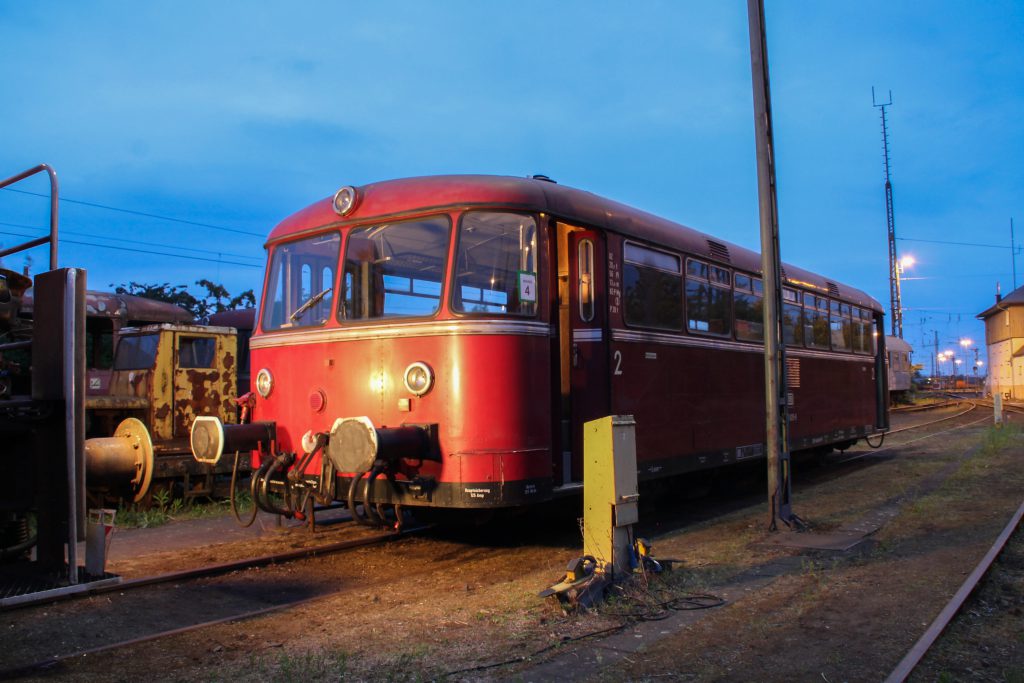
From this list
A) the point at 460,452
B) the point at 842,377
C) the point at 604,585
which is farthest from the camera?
the point at 842,377

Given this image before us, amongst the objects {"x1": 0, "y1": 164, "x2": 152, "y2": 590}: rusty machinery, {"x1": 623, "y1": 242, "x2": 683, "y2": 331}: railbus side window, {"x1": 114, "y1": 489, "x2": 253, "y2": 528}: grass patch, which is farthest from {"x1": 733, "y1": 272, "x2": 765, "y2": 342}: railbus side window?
{"x1": 0, "y1": 164, "x2": 152, "y2": 590}: rusty machinery

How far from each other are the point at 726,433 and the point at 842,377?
16.3ft

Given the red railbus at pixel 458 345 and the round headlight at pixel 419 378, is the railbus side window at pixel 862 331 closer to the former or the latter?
the red railbus at pixel 458 345

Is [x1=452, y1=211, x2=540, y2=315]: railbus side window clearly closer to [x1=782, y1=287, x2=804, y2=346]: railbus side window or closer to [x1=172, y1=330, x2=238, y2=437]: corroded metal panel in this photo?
[x1=782, y1=287, x2=804, y2=346]: railbus side window

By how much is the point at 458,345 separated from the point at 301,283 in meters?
1.94

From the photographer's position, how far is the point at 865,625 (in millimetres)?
5098

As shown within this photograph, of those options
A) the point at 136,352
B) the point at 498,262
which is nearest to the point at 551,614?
the point at 498,262

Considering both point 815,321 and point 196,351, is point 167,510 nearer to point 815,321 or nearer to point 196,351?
point 196,351

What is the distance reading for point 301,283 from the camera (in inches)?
303

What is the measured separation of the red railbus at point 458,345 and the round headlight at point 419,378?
0.05 ft

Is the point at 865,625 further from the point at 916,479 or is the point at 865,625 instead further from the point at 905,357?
the point at 905,357

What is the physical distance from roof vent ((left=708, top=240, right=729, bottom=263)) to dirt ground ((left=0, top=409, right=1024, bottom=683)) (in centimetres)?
300

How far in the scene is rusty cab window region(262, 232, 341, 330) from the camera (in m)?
7.41

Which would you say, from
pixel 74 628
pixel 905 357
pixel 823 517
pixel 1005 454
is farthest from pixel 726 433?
pixel 905 357
